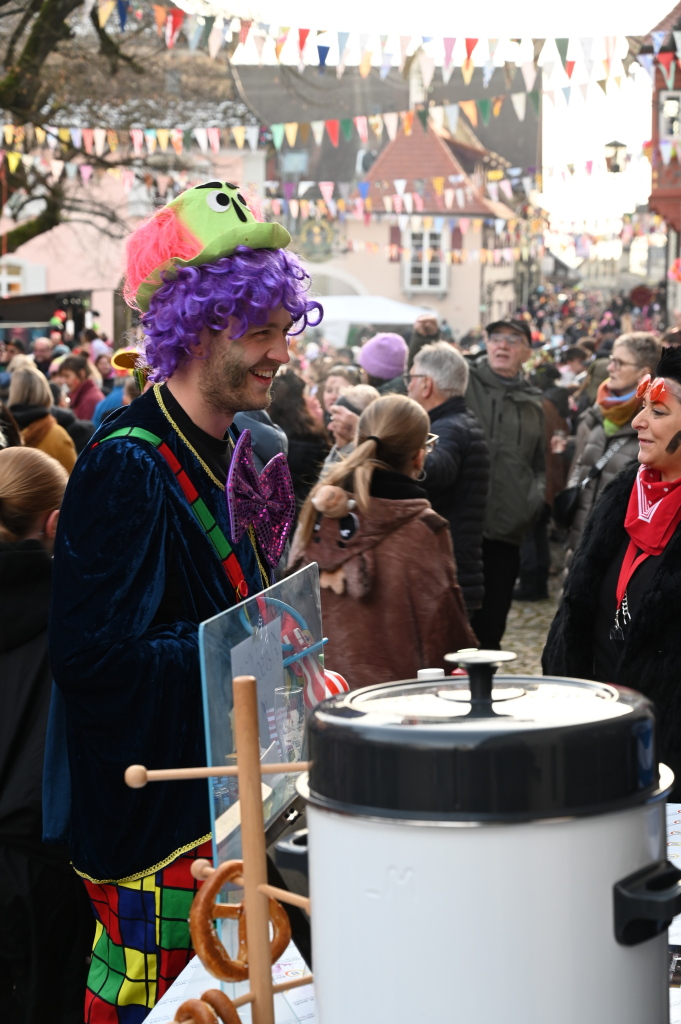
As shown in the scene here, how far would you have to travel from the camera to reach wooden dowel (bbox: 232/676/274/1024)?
4.06ft

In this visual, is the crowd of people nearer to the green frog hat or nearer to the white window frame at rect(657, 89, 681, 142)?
the green frog hat

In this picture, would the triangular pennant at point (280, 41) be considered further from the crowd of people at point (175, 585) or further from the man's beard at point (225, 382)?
the man's beard at point (225, 382)

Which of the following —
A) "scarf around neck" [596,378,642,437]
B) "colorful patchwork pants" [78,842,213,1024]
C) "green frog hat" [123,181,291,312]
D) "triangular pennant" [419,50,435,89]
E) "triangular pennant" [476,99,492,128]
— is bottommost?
"colorful patchwork pants" [78,842,213,1024]

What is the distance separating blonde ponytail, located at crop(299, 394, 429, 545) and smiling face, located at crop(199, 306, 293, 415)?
6.30ft

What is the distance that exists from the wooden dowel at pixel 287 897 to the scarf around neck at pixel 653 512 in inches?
83.8

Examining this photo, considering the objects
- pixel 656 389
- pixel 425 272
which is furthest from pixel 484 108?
pixel 425 272

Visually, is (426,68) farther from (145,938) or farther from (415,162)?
(145,938)

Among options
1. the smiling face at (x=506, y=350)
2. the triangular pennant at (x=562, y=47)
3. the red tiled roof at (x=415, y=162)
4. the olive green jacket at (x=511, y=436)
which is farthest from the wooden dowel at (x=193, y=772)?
the red tiled roof at (x=415, y=162)

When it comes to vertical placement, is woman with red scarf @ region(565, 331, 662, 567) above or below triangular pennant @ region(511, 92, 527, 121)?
below

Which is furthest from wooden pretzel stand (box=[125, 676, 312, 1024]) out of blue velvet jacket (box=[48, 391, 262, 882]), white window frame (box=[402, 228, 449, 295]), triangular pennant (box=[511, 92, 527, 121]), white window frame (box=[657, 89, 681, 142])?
white window frame (box=[402, 228, 449, 295])

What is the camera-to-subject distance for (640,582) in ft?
10.6

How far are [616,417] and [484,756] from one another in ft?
17.3

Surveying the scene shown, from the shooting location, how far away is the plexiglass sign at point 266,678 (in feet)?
Result: 4.19

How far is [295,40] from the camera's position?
11352 mm
